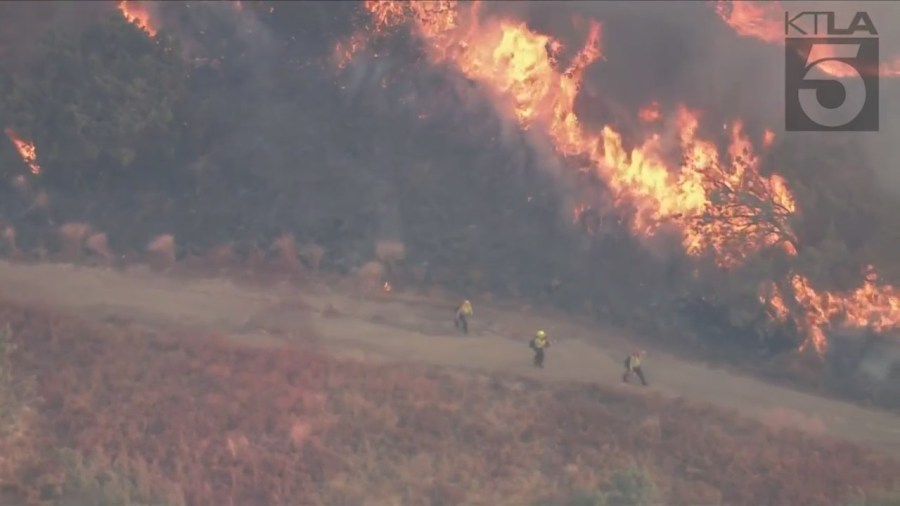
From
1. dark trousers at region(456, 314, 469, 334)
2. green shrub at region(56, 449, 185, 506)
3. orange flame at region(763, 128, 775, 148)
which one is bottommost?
green shrub at region(56, 449, 185, 506)

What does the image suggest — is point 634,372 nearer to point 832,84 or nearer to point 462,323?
point 462,323

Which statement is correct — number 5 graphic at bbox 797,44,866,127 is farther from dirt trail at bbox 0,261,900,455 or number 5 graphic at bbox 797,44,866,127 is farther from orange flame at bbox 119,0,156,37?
orange flame at bbox 119,0,156,37

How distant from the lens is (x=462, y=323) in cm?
2894

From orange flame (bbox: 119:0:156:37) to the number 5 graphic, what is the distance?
1961 centimetres

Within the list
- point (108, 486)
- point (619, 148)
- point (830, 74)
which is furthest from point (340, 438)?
point (830, 74)

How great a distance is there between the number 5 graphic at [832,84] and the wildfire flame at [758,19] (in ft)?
0.27

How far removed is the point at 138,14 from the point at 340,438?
823 inches

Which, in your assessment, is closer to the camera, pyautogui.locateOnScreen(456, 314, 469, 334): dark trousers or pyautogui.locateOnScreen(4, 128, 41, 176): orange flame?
pyautogui.locateOnScreen(456, 314, 469, 334): dark trousers

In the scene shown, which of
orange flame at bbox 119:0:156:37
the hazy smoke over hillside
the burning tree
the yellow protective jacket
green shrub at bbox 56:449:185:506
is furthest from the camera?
orange flame at bbox 119:0:156:37

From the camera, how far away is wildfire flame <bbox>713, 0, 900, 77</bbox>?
3170 centimetres

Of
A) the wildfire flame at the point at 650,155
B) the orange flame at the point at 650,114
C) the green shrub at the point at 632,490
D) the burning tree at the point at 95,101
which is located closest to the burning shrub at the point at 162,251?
the burning tree at the point at 95,101

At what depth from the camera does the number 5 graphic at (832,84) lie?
97.1ft

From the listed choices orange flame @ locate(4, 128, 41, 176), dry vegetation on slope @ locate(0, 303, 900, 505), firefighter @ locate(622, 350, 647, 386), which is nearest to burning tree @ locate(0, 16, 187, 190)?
orange flame @ locate(4, 128, 41, 176)

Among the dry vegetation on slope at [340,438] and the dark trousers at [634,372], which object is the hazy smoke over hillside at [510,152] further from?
the dry vegetation on slope at [340,438]
